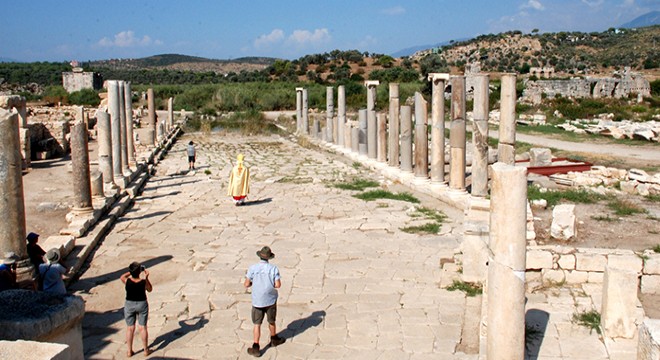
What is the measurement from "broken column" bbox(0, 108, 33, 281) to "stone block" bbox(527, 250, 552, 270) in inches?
250

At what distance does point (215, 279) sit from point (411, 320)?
122 inches

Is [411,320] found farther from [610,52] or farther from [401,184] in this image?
[610,52]

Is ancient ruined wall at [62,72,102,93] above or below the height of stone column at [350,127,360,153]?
above

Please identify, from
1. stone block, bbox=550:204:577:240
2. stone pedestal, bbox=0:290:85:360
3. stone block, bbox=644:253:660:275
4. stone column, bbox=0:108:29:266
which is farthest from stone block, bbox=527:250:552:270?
stone column, bbox=0:108:29:266

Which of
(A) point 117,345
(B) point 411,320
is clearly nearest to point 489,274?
(B) point 411,320

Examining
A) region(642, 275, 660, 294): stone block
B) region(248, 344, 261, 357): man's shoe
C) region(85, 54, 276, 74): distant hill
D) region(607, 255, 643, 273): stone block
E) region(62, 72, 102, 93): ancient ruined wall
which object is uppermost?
region(85, 54, 276, 74): distant hill

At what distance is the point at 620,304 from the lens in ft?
21.7

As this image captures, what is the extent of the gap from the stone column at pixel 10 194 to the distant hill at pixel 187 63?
429ft

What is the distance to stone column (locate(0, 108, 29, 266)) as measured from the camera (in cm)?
826

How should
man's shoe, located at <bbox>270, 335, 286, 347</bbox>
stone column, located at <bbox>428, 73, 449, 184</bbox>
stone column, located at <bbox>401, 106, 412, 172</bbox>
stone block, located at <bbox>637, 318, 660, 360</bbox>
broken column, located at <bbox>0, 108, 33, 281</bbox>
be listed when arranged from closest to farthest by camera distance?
stone block, located at <bbox>637, 318, 660, 360</bbox> → man's shoe, located at <bbox>270, 335, 286, 347</bbox> → broken column, located at <bbox>0, 108, 33, 281</bbox> → stone column, located at <bbox>428, 73, 449, 184</bbox> → stone column, located at <bbox>401, 106, 412, 172</bbox>

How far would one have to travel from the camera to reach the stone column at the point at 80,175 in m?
12.1

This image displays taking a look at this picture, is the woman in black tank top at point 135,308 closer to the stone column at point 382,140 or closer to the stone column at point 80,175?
the stone column at point 80,175

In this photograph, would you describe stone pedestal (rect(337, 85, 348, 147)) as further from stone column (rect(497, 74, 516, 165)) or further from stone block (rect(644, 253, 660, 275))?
stone block (rect(644, 253, 660, 275))

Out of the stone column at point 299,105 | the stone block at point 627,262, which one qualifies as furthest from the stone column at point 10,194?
the stone column at point 299,105
